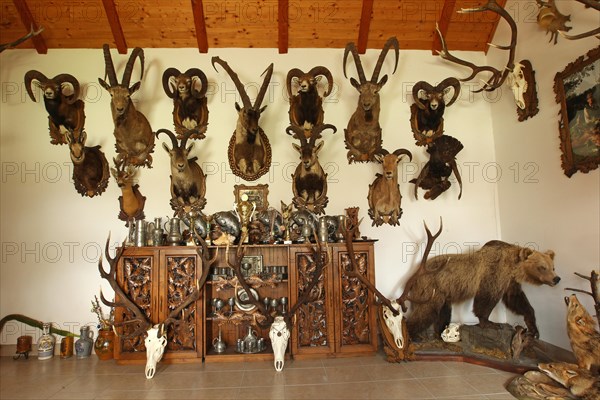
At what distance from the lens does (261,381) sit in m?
3.63

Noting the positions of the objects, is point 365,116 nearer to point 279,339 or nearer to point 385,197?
point 385,197

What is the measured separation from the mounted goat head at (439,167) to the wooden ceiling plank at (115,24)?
4730mm

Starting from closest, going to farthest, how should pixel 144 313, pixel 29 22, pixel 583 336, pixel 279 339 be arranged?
pixel 583 336
pixel 279 339
pixel 144 313
pixel 29 22

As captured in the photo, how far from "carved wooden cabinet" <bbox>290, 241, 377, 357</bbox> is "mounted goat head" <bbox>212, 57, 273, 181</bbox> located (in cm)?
140

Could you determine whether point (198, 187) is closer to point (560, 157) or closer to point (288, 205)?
point (288, 205)

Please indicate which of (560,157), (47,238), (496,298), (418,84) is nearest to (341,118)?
(418,84)

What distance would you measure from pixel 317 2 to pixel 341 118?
1660mm

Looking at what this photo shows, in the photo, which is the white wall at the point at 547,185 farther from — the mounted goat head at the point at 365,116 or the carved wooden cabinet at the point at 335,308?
the carved wooden cabinet at the point at 335,308

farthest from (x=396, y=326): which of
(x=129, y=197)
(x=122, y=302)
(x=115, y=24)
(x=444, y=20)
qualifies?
(x=115, y=24)

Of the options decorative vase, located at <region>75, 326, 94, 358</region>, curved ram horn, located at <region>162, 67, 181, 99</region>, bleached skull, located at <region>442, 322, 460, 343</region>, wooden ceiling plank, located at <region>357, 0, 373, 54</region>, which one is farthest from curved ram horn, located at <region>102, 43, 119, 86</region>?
bleached skull, located at <region>442, 322, 460, 343</region>

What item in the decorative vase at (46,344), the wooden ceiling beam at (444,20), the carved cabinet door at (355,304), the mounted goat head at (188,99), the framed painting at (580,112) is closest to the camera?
the framed painting at (580,112)

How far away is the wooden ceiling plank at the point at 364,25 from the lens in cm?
492

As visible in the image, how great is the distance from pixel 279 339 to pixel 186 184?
2.40 metres

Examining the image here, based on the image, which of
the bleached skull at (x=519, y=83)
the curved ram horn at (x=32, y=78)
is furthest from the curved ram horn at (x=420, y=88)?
the curved ram horn at (x=32, y=78)
